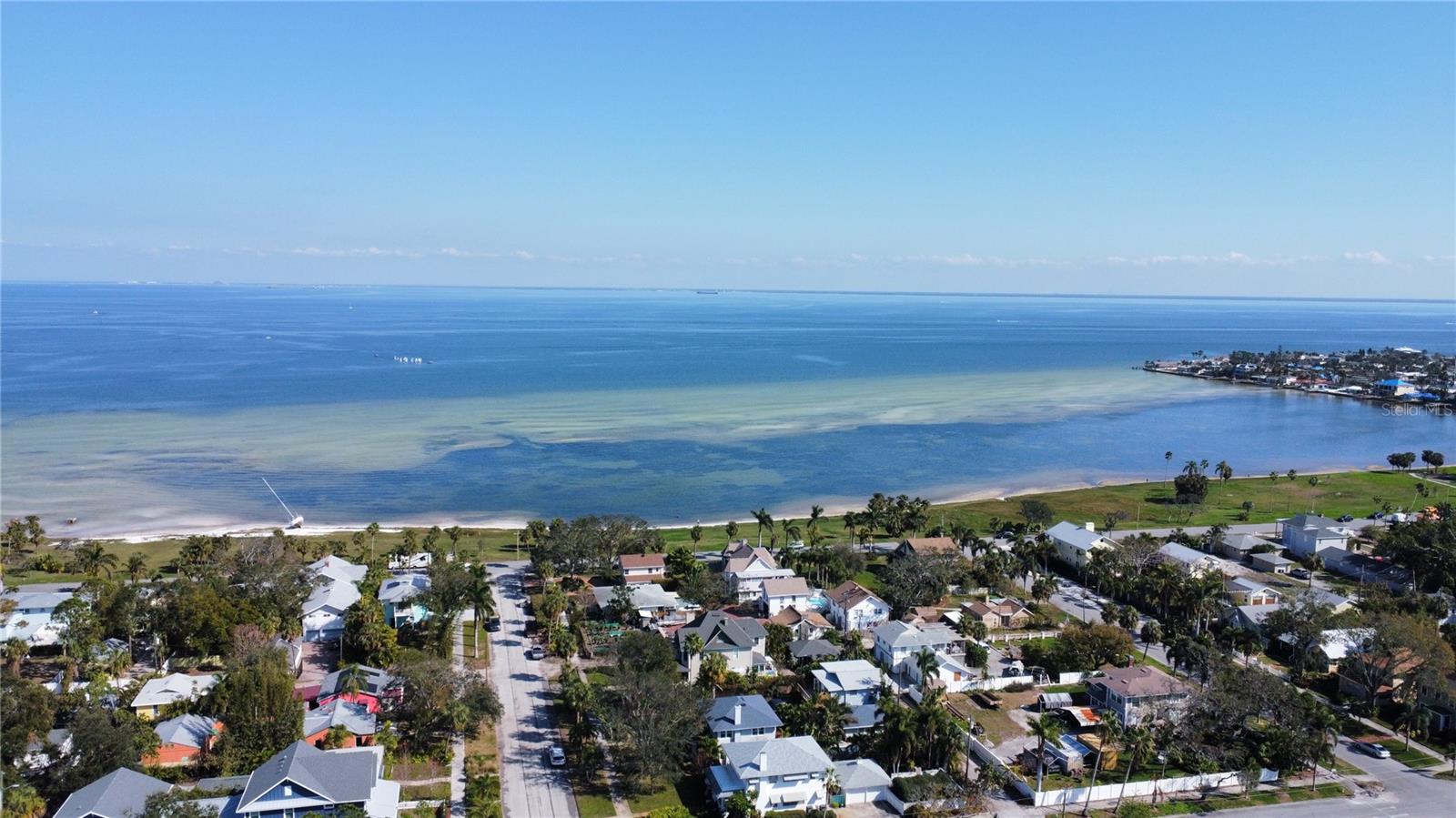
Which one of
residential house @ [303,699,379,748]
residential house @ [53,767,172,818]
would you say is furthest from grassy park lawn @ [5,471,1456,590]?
residential house @ [53,767,172,818]

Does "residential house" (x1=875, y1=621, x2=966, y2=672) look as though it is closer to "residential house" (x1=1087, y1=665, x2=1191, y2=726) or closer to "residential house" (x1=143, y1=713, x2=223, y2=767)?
"residential house" (x1=1087, y1=665, x2=1191, y2=726)

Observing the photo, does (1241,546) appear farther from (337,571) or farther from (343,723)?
(337,571)

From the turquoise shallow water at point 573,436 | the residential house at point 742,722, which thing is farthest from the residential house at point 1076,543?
the residential house at point 742,722

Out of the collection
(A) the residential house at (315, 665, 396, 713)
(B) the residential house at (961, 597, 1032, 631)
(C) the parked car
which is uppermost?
(A) the residential house at (315, 665, 396, 713)

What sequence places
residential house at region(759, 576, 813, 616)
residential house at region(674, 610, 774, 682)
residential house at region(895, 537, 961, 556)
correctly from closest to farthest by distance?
residential house at region(674, 610, 774, 682), residential house at region(759, 576, 813, 616), residential house at region(895, 537, 961, 556)

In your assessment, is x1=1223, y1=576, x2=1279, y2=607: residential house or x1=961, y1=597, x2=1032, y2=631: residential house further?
x1=1223, y1=576, x2=1279, y2=607: residential house

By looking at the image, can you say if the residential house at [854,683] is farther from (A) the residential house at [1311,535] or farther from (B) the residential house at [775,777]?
(A) the residential house at [1311,535]

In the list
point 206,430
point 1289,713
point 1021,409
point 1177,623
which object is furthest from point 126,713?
point 1021,409

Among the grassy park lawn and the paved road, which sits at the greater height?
the grassy park lawn
